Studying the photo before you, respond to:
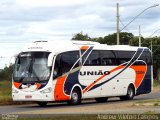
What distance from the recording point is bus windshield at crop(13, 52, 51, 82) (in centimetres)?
2834

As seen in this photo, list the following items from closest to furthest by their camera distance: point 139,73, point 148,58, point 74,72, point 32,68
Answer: point 32,68 → point 74,72 → point 139,73 → point 148,58

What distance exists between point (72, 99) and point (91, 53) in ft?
10.3

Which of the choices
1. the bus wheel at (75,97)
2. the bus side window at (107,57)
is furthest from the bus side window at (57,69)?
Result: the bus side window at (107,57)

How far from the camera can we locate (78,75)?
3050 centimetres

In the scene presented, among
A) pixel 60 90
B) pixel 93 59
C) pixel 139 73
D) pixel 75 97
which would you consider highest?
pixel 93 59

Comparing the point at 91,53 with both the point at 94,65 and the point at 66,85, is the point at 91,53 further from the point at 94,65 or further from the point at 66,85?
the point at 66,85

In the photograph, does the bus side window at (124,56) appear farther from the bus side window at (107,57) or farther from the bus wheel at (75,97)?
the bus wheel at (75,97)

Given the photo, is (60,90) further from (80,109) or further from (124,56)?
(124,56)

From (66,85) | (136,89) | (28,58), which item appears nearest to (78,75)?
(66,85)

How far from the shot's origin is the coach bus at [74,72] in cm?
2838

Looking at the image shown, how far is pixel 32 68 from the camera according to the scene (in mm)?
28531

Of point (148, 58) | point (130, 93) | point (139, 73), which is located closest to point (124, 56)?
point (139, 73)

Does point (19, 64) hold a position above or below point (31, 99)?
above

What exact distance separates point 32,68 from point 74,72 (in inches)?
105
